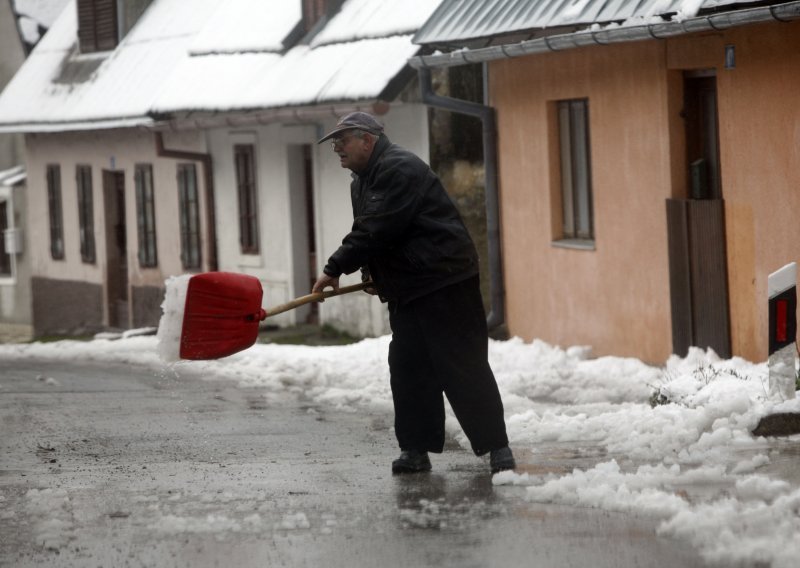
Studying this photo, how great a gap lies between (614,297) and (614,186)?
89 cm

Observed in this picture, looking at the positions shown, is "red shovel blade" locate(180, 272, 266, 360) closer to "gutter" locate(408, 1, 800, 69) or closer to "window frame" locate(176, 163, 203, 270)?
"gutter" locate(408, 1, 800, 69)

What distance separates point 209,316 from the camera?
7957 millimetres

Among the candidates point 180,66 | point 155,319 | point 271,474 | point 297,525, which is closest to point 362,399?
point 271,474

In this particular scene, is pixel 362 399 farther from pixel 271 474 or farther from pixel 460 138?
pixel 460 138

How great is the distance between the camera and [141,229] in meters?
25.0

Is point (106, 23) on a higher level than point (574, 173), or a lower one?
higher

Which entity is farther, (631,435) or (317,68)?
(317,68)

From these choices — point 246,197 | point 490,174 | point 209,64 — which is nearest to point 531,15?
point 490,174

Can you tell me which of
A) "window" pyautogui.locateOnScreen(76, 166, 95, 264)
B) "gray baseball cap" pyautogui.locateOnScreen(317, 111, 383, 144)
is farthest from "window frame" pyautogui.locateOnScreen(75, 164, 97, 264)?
"gray baseball cap" pyautogui.locateOnScreen(317, 111, 383, 144)

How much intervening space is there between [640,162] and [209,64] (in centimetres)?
955

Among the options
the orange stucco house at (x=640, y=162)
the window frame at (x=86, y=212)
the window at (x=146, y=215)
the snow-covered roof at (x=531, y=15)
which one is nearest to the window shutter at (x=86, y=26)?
the window frame at (x=86, y=212)

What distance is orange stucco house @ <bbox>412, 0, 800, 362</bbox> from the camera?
1120 centimetres

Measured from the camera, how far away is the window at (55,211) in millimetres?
27766

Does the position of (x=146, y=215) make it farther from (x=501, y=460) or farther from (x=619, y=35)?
(x=501, y=460)
